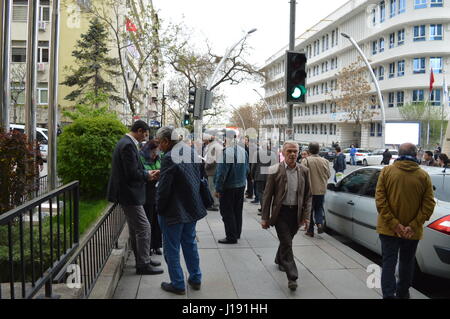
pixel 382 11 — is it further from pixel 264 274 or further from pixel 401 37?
pixel 264 274

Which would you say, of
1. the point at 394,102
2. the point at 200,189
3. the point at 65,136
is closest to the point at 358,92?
the point at 394,102

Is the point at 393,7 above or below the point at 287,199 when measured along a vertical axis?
above

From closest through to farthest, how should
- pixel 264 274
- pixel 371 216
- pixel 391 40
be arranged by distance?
pixel 264 274
pixel 371 216
pixel 391 40

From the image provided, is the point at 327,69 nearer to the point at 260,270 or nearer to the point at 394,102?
the point at 394,102

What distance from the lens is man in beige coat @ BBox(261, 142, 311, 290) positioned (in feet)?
17.1

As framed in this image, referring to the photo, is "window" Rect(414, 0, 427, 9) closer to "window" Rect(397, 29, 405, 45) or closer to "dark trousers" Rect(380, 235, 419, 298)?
"window" Rect(397, 29, 405, 45)

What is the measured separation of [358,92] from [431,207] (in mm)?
43405

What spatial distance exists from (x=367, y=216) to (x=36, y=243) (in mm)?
4852

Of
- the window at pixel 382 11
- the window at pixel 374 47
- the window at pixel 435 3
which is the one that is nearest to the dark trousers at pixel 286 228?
the window at pixel 435 3

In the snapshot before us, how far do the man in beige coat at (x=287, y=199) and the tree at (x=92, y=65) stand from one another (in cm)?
2901

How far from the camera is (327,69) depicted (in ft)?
209

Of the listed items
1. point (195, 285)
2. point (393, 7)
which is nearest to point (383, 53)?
point (393, 7)

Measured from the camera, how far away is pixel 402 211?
15.0 feet
